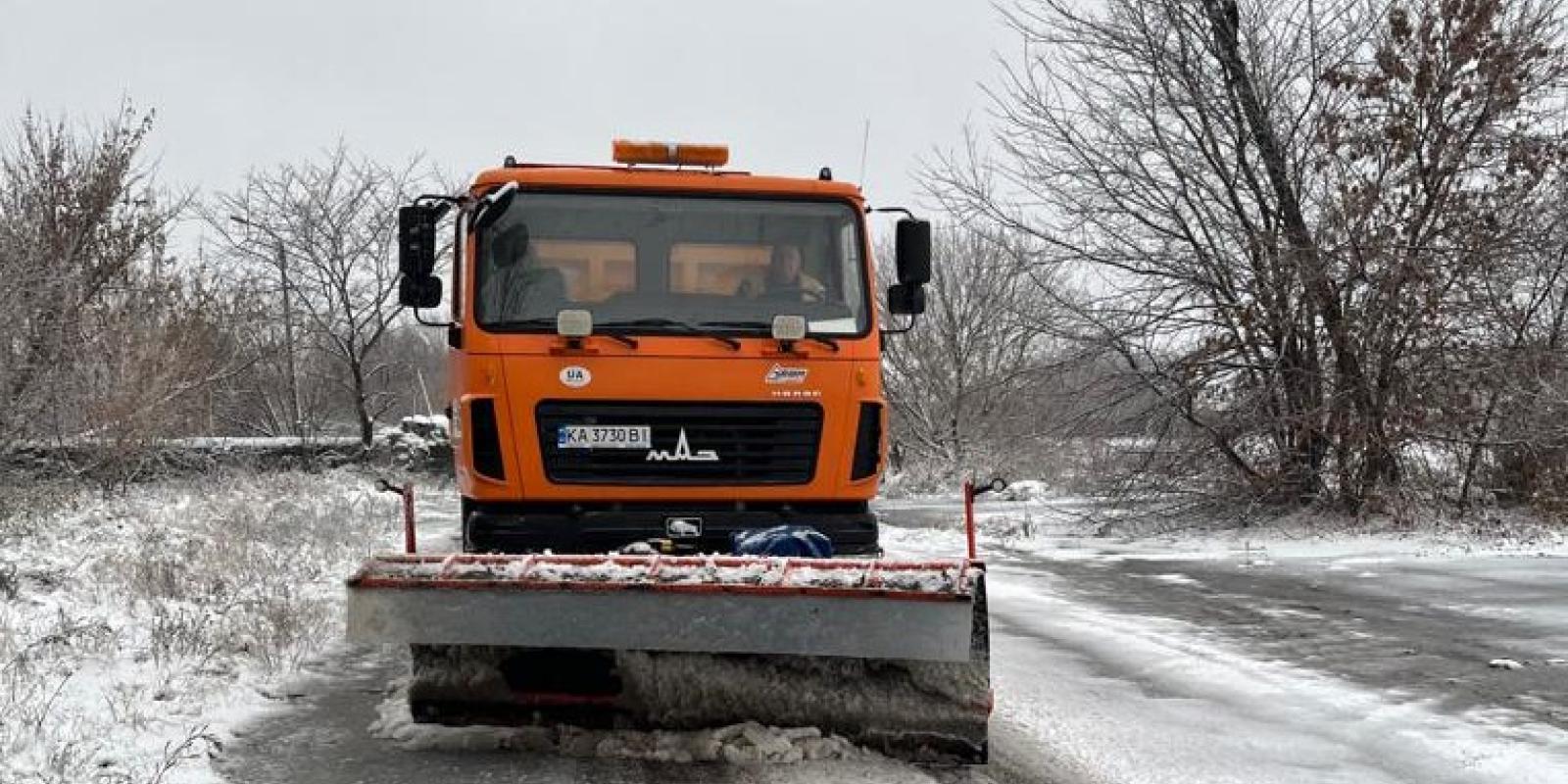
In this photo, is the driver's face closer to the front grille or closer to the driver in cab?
the driver in cab

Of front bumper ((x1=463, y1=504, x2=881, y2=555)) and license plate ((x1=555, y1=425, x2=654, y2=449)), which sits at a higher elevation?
license plate ((x1=555, y1=425, x2=654, y2=449))

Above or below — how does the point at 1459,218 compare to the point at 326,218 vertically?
below

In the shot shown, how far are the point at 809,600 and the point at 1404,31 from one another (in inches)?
547

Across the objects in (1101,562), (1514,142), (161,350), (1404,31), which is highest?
(1404,31)

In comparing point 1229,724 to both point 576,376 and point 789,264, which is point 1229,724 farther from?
point 576,376

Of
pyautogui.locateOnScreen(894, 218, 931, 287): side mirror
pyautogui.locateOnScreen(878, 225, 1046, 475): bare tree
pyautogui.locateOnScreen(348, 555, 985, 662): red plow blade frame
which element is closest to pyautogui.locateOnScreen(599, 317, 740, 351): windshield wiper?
pyautogui.locateOnScreen(894, 218, 931, 287): side mirror

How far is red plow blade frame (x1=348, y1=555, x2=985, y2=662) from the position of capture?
182 inches

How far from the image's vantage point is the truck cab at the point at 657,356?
19.9 feet

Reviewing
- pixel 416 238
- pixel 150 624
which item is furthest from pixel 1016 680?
pixel 150 624

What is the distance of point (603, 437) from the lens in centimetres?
606

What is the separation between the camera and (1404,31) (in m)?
15.3

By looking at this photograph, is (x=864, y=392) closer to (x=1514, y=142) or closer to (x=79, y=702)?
(x=79, y=702)

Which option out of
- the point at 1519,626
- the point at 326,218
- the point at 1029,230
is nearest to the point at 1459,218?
the point at 1029,230

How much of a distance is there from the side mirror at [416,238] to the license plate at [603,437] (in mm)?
1382
